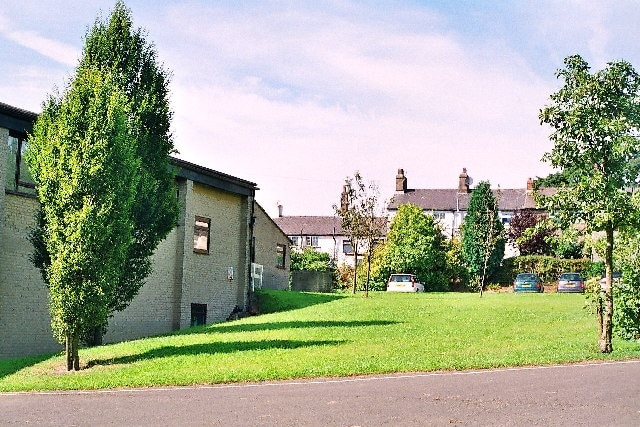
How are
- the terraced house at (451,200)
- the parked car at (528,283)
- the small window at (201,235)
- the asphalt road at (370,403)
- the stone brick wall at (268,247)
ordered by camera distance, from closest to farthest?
1. the asphalt road at (370,403)
2. the small window at (201,235)
3. the stone brick wall at (268,247)
4. the parked car at (528,283)
5. the terraced house at (451,200)

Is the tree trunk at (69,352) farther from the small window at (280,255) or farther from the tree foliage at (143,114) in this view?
the small window at (280,255)

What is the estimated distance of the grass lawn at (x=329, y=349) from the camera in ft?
53.4

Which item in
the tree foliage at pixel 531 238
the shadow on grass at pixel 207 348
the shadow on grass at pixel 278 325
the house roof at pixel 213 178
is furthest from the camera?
the tree foliage at pixel 531 238

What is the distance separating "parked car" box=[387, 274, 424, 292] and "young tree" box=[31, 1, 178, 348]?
31757mm

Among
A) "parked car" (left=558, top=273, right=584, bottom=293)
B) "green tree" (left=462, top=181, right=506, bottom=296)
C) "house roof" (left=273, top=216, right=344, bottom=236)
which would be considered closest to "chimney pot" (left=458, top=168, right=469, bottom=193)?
"house roof" (left=273, top=216, right=344, bottom=236)

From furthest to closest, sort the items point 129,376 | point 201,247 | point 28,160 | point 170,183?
point 201,247, point 170,183, point 28,160, point 129,376

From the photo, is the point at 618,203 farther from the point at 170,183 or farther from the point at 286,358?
the point at 170,183

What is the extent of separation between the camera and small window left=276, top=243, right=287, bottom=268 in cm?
4419

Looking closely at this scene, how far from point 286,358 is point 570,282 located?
3939 cm

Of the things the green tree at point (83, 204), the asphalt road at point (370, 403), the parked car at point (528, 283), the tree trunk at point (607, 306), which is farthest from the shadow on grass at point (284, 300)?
the parked car at point (528, 283)

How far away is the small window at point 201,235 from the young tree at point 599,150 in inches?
625

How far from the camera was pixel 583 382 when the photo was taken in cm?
1442

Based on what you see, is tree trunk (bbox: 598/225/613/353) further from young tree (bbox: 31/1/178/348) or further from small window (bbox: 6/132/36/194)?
small window (bbox: 6/132/36/194)

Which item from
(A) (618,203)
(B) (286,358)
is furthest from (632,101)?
(B) (286,358)
